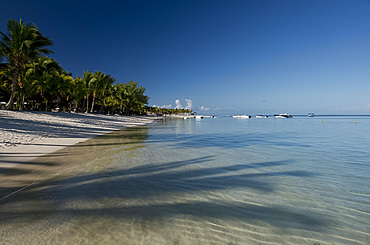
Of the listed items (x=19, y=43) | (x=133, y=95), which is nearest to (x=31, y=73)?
(x=19, y=43)

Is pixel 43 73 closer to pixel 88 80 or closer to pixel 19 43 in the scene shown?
pixel 19 43

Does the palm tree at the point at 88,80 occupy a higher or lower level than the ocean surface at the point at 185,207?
higher

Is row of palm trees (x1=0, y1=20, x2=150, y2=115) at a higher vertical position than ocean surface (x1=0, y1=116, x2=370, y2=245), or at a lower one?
higher

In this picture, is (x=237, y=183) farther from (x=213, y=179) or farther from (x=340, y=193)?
(x=340, y=193)

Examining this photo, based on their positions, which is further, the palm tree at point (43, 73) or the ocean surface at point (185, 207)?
the palm tree at point (43, 73)

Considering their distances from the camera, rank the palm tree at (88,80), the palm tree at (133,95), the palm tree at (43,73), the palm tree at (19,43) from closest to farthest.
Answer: the palm tree at (19,43) < the palm tree at (43,73) < the palm tree at (88,80) < the palm tree at (133,95)

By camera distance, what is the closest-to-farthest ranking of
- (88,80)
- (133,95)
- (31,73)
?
(31,73)
(88,80)
(133,95)

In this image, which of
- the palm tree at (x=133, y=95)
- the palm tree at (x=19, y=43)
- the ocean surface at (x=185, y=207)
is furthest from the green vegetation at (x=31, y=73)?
the ocean surface at (x=185, y=207)

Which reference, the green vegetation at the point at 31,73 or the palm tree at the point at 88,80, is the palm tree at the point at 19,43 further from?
the palm tree at the point at 88,80

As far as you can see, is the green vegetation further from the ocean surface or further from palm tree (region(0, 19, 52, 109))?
the ocean surface

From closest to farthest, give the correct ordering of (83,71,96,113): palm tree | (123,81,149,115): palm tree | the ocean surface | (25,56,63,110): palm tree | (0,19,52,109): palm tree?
the ocean surface < (0,19,52,109): palm tree < (25,56,63,110): palm tree < (83,71,96,113): palm tree < (123,81,149,115): palm tree

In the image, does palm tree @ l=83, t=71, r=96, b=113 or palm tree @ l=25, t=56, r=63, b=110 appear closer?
palm tree @ l=25, t=56, r=63, b=110

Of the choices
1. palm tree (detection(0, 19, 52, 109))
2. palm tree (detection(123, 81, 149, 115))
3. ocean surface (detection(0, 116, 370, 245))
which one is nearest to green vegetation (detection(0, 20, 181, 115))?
palm tree (detection(0, 19, 52, 109))

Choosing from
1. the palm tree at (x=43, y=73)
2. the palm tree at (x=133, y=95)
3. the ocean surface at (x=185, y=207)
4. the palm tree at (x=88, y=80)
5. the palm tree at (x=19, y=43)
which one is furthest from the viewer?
the palm tree at (x=133, y=95)
